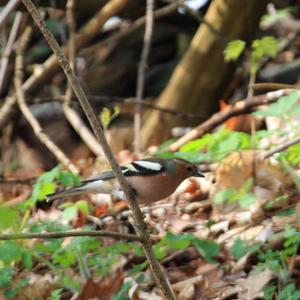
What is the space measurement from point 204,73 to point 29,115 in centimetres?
165

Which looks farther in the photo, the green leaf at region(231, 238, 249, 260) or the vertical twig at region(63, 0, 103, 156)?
the vertical twig at region(63, 0, 103, 156)

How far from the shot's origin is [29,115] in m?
6.28

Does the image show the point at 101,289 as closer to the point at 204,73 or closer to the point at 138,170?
the point at 138,170

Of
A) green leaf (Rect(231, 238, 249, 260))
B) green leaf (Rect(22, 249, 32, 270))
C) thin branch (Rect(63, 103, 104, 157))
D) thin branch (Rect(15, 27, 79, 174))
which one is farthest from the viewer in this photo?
thin branch (Rect(63, 103, 104, 157))

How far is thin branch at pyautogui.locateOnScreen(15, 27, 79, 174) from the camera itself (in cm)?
575

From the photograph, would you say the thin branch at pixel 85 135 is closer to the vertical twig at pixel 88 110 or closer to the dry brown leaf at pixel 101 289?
the dry brown leaf at pixel 101 289

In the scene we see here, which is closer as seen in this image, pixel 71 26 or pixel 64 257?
pixel 64 257

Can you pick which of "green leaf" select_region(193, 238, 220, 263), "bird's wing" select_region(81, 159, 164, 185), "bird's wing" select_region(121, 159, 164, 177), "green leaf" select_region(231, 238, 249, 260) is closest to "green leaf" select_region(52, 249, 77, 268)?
"bird's wing" select_region(81, 159, 164, 185)

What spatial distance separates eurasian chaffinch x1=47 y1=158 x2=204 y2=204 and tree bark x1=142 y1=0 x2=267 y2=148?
2.58 metres

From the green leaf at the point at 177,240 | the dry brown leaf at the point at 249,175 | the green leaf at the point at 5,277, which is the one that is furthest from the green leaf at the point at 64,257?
the dry brown leaf at the point at 249,175

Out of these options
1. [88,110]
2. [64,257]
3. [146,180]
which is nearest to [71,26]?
[146,180]

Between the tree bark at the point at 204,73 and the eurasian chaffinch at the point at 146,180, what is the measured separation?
2.58m

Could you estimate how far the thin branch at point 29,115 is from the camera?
18.9 feet

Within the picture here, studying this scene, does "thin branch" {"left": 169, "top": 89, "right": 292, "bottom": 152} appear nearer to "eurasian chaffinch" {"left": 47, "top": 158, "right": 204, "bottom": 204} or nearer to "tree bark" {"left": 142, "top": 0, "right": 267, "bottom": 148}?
A: "tree bark" {"left": 142, "top": 0, "right": 267, "bottom": 148}
